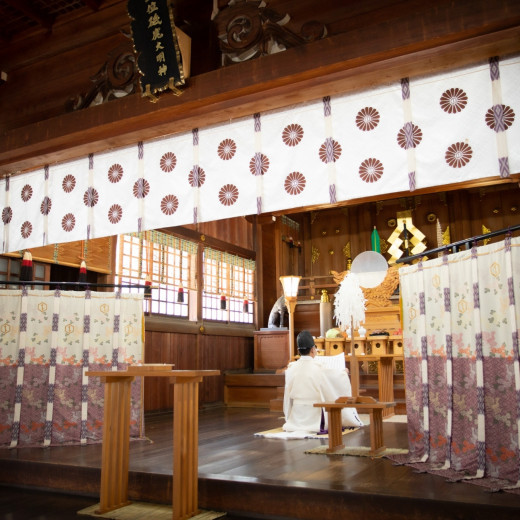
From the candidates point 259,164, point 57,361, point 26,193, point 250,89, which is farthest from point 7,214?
point 250,89

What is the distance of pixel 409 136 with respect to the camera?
389 cm

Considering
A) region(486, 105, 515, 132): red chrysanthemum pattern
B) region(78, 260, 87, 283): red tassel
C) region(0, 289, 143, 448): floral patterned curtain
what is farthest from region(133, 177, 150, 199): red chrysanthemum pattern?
region(486, 105, 515, 132): red chrysanthemum pattern

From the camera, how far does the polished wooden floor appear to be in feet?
10.7

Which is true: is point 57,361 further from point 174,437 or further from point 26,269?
point 174,437

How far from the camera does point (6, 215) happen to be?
565 centimetres

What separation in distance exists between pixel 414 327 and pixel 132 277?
19.5ft

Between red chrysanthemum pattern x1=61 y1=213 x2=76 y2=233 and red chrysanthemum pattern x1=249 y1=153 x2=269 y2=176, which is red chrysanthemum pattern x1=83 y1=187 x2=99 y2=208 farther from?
red chrysanthemum pattern x1=249 y1=153 x2=269 y2=176

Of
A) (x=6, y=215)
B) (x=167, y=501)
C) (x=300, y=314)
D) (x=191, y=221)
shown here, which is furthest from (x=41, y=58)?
(x=300, y=314)

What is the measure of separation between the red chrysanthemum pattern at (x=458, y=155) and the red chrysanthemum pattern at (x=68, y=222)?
3.49 meters

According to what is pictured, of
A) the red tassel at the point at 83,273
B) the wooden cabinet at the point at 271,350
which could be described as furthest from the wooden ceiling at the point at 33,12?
the wooden cabinet at the point at 271,350

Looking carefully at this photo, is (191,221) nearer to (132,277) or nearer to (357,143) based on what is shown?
(357,143)

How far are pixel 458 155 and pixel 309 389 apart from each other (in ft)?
12.9

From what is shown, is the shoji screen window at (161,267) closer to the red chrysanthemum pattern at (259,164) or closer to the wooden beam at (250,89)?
the wooden beam at (250,89)

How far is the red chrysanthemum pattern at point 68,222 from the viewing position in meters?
5.20
